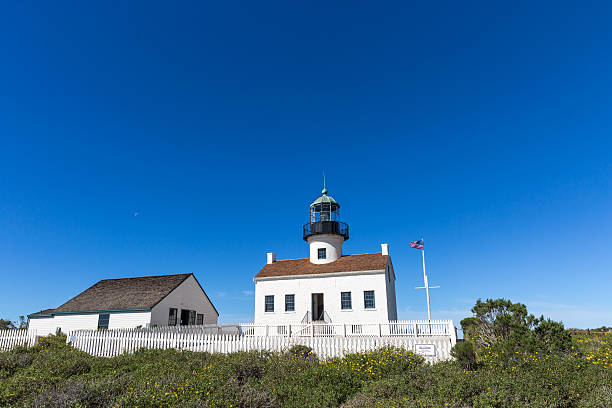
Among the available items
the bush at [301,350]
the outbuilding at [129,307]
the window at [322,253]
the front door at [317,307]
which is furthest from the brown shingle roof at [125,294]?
the bush at [301,350]

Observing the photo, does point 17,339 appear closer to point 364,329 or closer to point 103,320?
point 103,320

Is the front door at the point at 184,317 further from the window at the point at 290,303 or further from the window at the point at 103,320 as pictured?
the window at the point at 290,303

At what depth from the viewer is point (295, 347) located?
13.7 metres

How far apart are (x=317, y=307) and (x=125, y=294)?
1466 cm

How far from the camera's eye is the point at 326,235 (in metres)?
27.5

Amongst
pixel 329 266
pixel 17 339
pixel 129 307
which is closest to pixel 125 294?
pixel 129 307

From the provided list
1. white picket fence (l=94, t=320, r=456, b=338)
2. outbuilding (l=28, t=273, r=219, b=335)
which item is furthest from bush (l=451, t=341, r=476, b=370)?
outbuilding (l=28, t=273, r=219, b=335)

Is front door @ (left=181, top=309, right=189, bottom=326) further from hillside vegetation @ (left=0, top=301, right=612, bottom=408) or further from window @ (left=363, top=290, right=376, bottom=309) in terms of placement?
hillside vegetation @ (left=0, top=301, right=612, bottom=408)

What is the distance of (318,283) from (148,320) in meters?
11.7

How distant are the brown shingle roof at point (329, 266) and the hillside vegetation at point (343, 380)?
12.5 meters

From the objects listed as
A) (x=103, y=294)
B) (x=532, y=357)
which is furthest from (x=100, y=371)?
(x=103, y=294)

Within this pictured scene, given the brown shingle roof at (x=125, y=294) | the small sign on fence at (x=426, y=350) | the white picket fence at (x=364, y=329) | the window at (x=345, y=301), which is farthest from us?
the brown shingle roof at (x=125, y=294)

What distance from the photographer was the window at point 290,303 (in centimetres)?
2534

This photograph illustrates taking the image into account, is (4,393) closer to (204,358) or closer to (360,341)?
(204,358)
